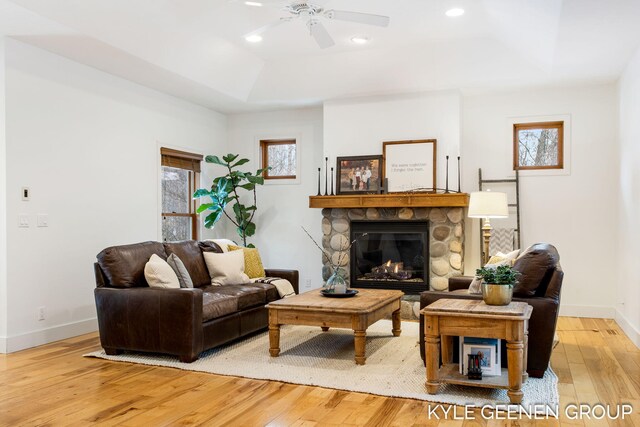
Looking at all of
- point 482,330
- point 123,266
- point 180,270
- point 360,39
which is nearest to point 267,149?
point 360,39

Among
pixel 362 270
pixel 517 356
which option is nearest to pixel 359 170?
pixel 362 270

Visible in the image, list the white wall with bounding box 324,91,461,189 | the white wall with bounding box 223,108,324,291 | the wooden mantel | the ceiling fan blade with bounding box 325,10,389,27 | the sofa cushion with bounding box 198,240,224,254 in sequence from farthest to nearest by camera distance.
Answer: the white wall with bounding box 223,108,324,291 → the white wall with bounding box 324,91,461,189 → the wooden mantel → the sofa cushion with bounding box 198,240,224,254 → the ceiling fan blade with bounding box 325,10,389,27

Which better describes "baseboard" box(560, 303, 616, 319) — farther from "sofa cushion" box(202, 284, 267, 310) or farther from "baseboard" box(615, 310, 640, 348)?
"sofa cushion" box(202, 284, 267, 310)

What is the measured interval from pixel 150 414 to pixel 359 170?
445 centimetres

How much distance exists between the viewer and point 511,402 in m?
3.29

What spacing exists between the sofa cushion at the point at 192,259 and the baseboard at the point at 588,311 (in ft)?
13.7

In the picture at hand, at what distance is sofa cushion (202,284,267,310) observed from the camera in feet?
16.5

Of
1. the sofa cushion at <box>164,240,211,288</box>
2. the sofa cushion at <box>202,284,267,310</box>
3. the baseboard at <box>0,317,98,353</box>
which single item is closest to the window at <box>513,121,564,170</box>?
the sofa cushion at <box>202,284,267,310</box>

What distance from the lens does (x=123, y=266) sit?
4645 mm

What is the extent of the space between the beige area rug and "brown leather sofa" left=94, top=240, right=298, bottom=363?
0.41 feet

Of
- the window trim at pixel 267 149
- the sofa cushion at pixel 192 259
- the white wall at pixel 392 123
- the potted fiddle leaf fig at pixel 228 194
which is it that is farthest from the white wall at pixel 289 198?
the sofa cushion at pixel 192 259

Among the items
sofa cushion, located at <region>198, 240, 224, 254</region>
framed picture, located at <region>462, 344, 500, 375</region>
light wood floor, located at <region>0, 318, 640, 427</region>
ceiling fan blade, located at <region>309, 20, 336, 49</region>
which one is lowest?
light wood floor, located at <region>0, 318, 640, 427</region>

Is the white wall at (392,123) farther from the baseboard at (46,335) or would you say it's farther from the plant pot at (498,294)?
the baseboard at (46,335)

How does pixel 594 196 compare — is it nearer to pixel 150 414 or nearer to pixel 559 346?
pixel 559 346
